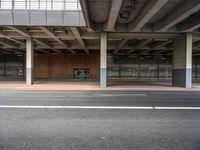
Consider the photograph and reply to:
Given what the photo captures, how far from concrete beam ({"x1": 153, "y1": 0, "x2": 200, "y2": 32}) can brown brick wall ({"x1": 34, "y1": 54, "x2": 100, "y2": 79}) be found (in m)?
20.5

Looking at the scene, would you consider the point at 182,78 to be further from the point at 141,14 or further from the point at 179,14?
the point at 141,14

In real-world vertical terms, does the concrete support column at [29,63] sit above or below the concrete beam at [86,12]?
below

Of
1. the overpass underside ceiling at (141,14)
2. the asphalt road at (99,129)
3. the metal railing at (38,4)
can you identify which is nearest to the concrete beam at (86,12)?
the overpass underside ceiling at (141,14)

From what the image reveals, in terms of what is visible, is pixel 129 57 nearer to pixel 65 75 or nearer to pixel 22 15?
pixel 65 75

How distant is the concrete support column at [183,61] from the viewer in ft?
65.3

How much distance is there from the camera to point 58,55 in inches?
1532

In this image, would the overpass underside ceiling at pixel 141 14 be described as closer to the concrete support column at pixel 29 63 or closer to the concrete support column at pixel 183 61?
the concrete support column at pixel 183 61

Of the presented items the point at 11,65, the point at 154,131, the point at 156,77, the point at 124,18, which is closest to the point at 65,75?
the point at 11,65

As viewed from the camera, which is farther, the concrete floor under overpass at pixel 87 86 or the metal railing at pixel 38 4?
the metal railing at pixel 38 4

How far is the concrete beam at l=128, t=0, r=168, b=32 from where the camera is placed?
494 inches

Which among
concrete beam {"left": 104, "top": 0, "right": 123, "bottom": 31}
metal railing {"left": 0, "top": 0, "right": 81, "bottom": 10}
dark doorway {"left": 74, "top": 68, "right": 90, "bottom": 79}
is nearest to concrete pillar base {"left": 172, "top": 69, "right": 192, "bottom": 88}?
concrete beam {"left": 104, "top": 0, "right": 123, "bottom": 31}

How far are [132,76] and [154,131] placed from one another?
109 ft

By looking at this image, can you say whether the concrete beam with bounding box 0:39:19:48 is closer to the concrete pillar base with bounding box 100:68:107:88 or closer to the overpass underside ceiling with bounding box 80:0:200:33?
the overpass underside ceiling with bounding box 80:0:200:33

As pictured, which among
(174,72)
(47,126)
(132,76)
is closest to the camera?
(47,126)
